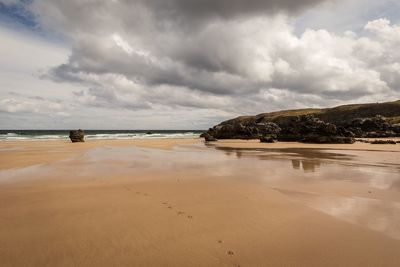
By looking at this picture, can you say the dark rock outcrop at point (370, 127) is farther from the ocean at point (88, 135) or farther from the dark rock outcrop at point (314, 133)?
the ocean at point (88, 135)

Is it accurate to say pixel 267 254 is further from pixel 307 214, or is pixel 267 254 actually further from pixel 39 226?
pixel 39 226

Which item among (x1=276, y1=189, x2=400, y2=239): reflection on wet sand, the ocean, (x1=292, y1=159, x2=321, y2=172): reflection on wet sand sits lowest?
(x1=292, y1=159, x2=321, y2=172): reflection on wet sand

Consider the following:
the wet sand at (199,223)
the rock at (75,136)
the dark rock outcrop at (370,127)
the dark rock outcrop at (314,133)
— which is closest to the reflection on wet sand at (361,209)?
the wet sand at (199,223)

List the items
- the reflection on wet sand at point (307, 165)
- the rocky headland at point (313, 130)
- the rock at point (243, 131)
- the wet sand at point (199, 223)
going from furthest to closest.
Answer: the rock at point (243, 131)
the rocky headland at point (313, 130)
the reflection on wet sand at point (307, 165)
the wet sand at point (199, 223)

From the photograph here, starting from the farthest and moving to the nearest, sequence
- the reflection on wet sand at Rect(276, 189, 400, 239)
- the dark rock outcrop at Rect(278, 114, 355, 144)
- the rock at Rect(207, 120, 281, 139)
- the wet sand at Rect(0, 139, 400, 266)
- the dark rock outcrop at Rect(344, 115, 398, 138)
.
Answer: the rock at Rect(207, 120, 281, 139), the dark rock outcrop at Rect(344, 115, 398, 138), the dark rock outcrop at Rect(278, 114, 355, 144), the reflection on wet sand at Rect(276, 189, 400, 239), the wet sand at Rect(0, 139, 400, 266)

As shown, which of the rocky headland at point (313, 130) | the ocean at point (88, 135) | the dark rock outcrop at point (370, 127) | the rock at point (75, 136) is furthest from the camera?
the ocean at point (88, 135)

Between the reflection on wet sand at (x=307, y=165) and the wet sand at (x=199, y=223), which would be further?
the reflection on wet sand at (x=307, y=165)

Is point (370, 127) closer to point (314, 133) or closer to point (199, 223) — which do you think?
point (314, 133)

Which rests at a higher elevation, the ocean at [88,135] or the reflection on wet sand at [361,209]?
the ocean at [88,135]

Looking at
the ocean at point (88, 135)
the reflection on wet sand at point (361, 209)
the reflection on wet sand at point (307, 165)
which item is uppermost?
the ocean at point (88, 135)

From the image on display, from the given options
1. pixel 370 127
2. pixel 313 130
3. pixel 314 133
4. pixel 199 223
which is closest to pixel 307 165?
pixel 199 223

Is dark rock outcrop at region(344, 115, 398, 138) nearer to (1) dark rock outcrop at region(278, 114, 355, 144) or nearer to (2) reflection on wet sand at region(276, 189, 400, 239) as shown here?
(1) dark rock outcrop at region(278, 114, 355, 144)

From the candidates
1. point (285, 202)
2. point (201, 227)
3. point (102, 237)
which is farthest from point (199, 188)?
point (102, 237)

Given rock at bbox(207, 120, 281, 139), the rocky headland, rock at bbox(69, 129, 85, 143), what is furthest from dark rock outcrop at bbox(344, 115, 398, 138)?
rock at bbox(69, 129, 85, 143)
